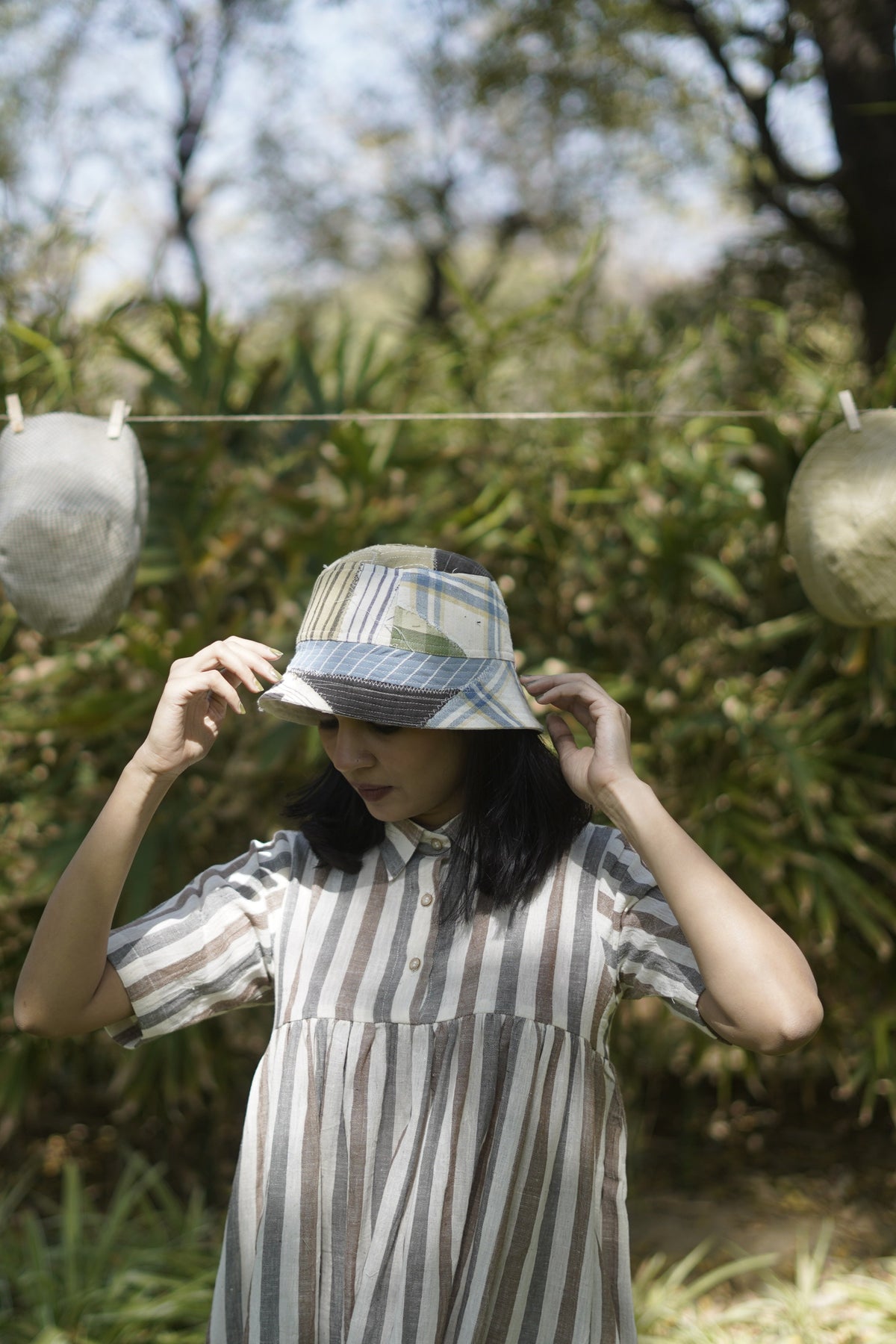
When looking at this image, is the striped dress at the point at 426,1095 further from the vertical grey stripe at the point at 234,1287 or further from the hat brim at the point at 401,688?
the hat brim at the point at 401,688

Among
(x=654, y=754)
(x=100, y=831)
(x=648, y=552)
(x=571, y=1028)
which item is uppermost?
(x=100, y=831)

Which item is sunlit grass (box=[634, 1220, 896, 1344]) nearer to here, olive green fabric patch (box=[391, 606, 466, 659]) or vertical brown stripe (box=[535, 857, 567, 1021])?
vertical brown stripe (box=[535, 857, 567, 1021])

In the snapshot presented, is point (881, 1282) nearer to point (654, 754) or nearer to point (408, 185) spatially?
point (654, 754)

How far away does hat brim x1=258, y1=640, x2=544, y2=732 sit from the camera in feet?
3.98

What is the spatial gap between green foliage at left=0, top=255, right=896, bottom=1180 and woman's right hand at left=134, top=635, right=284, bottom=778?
1480 millimetres

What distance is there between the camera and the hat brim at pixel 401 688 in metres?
1.21

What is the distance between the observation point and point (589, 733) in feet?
4.20

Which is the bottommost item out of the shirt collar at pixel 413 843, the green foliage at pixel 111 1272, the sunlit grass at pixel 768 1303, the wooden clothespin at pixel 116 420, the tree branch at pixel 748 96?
the sunlit grass at pixel 768 1303

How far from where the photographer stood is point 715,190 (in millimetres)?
8203

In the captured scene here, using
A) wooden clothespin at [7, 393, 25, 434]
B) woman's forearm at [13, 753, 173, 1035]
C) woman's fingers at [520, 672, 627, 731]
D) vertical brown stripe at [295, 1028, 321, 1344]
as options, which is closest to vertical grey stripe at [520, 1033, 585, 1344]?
vertical brown stripe at [295, 1028, 321, 1344]

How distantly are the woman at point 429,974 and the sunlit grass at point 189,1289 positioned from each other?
1.52 m

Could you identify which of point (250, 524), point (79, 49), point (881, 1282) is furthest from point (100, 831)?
point (79, 49)

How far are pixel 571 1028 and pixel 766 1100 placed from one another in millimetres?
2920

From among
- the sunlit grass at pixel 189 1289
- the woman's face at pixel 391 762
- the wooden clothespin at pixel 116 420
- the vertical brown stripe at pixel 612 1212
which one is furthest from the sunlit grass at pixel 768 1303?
the wooden clothespin at pixel 116 420
